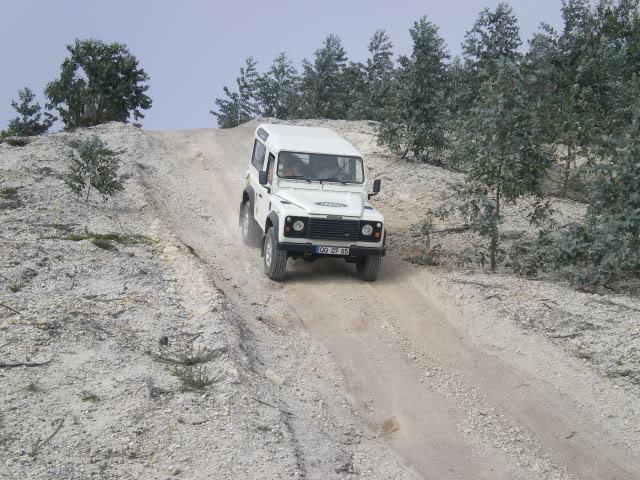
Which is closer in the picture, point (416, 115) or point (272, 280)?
point (272, 280)

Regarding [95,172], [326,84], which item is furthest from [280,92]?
[95,172]

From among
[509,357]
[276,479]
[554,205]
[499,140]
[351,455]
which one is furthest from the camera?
[554,205]

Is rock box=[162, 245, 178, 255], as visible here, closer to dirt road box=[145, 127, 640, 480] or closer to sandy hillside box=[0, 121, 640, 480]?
sandy hillside box=[0, 121, 640, 480]

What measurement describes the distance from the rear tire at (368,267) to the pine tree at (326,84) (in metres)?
19.3

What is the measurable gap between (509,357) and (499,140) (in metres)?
3.93

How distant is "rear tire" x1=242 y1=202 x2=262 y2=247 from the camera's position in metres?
14.5

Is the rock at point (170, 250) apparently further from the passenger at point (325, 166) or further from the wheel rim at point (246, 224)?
the passenger at point (325, 166)

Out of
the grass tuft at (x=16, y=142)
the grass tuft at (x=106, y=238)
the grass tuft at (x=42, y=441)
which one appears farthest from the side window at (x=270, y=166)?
the grass tuft at (x=16, y=142)

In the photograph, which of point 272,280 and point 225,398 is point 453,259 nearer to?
point 272,280

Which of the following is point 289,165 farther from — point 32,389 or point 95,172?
point 32,389

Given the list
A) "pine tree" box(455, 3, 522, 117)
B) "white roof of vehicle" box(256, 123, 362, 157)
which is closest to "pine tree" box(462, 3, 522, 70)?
"pine tree" box(455, 3, 522, 117)

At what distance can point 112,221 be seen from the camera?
15172 mm

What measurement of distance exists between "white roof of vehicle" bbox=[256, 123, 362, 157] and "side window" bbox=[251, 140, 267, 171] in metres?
0.25

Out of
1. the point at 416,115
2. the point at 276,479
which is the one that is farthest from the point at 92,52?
the point at 276,479
